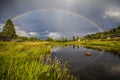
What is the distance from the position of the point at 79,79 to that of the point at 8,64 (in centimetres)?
781

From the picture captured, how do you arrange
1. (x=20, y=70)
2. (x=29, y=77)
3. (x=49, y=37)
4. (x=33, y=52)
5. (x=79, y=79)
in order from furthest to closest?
(x=49, y=37) < (x=33, y=52) < (x=79, y=79) < (x=20, y=70) < (x=29, y=77)

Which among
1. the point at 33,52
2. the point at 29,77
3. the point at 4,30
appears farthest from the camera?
the point at 4,30

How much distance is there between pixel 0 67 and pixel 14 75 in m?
0.76

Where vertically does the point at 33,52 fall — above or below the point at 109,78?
above

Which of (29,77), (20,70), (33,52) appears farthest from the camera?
(33,52)

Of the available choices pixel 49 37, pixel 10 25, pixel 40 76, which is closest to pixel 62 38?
pixel 49 37

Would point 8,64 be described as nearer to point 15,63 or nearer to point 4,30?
point 15,63

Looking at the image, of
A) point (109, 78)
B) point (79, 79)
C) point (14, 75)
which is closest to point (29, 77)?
point (14, 75)

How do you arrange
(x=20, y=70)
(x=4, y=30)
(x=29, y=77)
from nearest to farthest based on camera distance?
1. (x=29, y=77)
2. (x=20, y=70)
3. (x=4, y=30)

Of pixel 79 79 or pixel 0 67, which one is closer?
pixel 0 67

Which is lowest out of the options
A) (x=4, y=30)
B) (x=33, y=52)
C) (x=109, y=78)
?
(x=109, y=78)

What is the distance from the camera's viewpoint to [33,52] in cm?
2236

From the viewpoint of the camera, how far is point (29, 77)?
22.6 feet

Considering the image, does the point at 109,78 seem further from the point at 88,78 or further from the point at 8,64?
the point at 8,64
